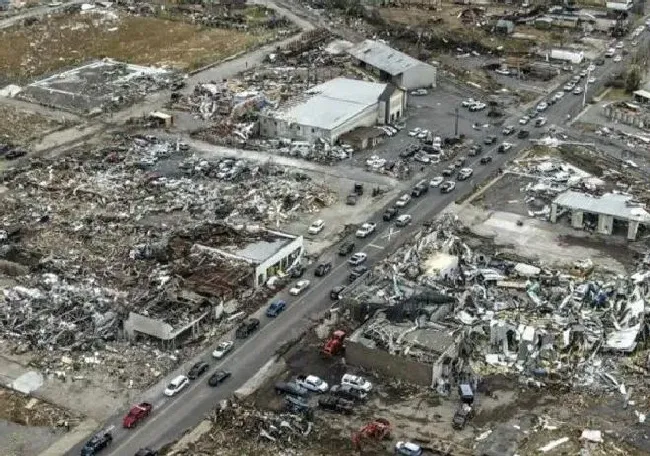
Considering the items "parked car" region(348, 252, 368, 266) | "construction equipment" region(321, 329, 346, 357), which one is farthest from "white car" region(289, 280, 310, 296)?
"construction equipment" region(321, 329, 346, 357)

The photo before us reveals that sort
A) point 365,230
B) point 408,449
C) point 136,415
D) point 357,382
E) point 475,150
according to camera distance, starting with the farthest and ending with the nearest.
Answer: point 475,150
point 365,230
point 357,382
point 136,415
point 408,449

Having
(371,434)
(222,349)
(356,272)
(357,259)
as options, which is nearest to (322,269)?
→ (356,272)

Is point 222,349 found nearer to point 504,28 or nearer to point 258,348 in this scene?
point 258,348

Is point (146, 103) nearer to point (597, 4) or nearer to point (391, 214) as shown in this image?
point (391, 214)

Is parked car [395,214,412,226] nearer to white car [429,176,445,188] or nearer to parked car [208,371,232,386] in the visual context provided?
white car [429,176,445,188]

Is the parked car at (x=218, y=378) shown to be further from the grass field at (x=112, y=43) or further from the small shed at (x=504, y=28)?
the small shed at (x=504, y=28)

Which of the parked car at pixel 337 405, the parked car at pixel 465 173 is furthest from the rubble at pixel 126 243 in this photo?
the parked car at pixel 465 173
